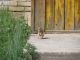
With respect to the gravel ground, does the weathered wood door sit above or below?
above

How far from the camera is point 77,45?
6242mm

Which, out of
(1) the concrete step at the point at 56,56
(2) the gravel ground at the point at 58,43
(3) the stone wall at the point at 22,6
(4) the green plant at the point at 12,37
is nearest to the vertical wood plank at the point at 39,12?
(3) the stone wall at the point at 22,6

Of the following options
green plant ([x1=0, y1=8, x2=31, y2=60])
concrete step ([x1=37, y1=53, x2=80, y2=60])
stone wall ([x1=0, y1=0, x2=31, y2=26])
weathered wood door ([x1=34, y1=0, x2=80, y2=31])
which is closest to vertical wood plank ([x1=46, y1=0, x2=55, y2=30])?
weathered wood door ([x1=34, y1=0, x2=80, y2=31])

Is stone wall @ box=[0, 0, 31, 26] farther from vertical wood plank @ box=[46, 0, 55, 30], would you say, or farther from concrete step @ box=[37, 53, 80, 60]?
concrete step @ box=[37, 53, 80, 60]

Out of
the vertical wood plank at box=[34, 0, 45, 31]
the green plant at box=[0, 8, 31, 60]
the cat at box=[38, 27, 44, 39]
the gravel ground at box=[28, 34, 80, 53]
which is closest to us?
the green plant at box=[0, 8, 31, 60]

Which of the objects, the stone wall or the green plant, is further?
the stone wall

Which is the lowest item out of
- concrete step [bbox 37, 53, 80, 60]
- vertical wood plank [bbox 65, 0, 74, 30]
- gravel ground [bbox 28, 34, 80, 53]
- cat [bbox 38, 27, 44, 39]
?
concrete step [bbox 37, 53, 80, 60]

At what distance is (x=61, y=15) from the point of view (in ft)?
26.3

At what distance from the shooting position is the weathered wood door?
26.2ft

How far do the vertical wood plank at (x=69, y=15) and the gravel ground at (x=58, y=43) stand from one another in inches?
15.9

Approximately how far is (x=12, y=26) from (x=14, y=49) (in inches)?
15.2

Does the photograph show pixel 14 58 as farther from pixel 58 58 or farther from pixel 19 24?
pixel 58 58

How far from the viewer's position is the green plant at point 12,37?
4691 mm

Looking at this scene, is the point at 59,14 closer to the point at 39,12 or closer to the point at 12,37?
the point at 39,12
